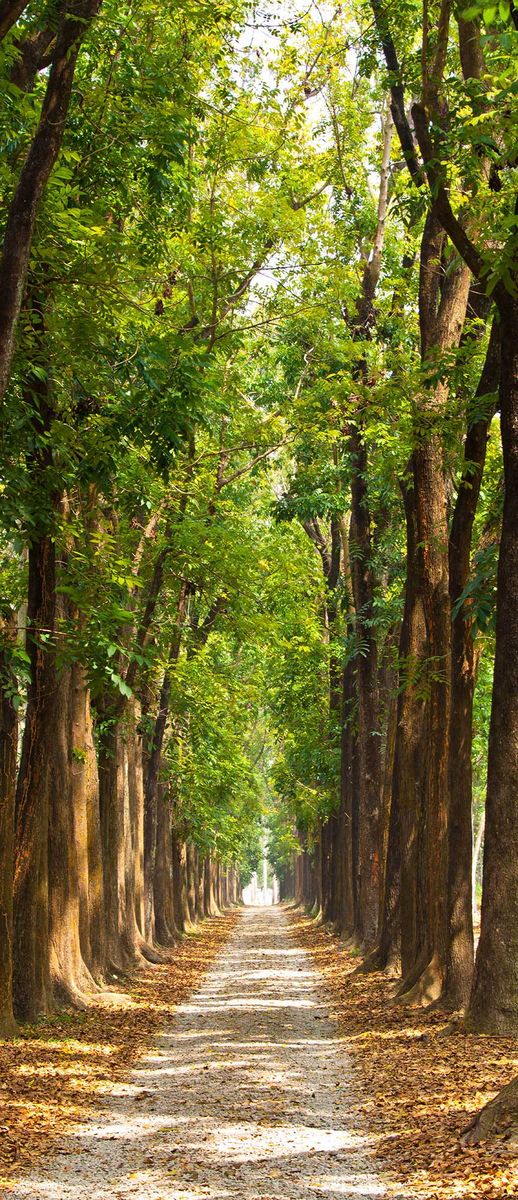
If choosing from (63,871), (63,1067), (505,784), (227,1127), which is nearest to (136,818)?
(63,871)

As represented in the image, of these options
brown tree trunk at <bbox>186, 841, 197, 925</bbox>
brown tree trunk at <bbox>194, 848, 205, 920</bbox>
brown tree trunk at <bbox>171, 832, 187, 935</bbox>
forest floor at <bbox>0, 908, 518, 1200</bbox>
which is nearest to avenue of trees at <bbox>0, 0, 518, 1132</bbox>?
forest floor at <bbox>0, 908, 518, 1200</bbox>

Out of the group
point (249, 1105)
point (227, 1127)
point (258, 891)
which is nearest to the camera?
point (227, 1127)

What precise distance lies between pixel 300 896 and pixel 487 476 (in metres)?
57.3

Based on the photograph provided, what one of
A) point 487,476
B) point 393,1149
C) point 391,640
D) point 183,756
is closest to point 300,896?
point 183,756

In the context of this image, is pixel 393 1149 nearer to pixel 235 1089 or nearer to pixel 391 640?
pixel 235 1089

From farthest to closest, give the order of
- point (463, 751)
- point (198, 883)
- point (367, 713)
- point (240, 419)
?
1. point (198, 883)
2. point (367, 713)
3. point (240, 419)
4. point (463, 751)

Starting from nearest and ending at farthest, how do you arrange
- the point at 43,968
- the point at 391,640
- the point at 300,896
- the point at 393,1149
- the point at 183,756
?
1. the point at 393,1149
2. the point at 43,968
3. the point at 391,640
4. the point at 183,756
5. the point at 300,896

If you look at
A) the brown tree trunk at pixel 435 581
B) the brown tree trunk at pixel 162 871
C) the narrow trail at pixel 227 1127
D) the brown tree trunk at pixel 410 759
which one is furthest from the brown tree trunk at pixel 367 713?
the narrow trail at pixel 227 1127

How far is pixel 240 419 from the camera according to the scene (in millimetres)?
20781

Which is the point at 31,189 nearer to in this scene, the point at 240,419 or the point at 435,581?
the point at 435,581

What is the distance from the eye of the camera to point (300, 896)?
68375mm

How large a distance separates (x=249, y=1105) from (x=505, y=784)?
321 cm

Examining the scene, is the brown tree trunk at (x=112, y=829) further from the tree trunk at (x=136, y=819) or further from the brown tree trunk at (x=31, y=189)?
the brown tree trunk at (x=31, y=189)

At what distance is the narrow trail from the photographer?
6.77 meters
